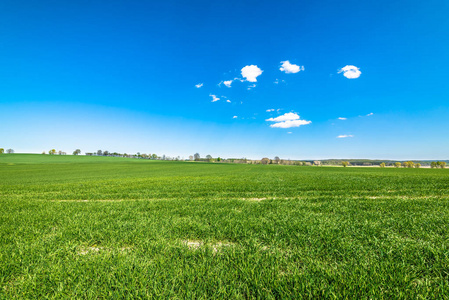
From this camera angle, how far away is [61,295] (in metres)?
2.17

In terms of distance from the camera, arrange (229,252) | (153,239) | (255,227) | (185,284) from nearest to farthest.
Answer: (185,284) < (229,252) < (153,239) < (255,227)

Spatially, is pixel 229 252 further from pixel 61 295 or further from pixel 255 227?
pixel 61 295

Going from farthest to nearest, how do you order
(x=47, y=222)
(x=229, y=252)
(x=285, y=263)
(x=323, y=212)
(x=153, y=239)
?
(x=323, y=212), (x=47, y=222), (x=153, y=239), (x=229, y=252), (x=285, y=263)

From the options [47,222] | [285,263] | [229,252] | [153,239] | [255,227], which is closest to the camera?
[285,263]

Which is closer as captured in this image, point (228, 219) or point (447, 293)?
point (447, 293)

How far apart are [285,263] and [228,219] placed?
2330mm

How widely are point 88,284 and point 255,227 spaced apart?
3395mm

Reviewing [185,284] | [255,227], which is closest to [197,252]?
[185,284]

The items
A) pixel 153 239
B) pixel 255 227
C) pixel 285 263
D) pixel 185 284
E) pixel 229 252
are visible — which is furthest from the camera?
pixel 255 227

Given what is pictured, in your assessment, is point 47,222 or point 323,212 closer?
point 47,222

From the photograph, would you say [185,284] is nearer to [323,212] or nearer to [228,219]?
[228,219]

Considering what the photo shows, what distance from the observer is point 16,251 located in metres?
3.30

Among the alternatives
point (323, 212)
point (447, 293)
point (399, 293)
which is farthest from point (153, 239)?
point (323, 212)

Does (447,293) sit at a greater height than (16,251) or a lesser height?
greater
